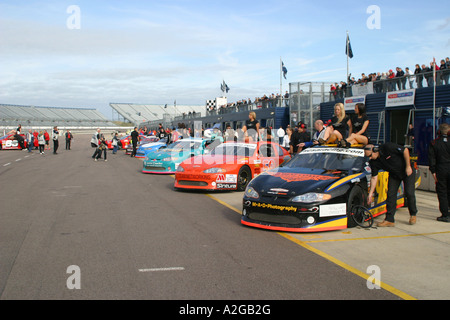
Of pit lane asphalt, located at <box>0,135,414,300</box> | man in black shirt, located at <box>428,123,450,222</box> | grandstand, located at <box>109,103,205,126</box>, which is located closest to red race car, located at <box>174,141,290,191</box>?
pit lane asphalt, located at <box>0,135,414,300</box>

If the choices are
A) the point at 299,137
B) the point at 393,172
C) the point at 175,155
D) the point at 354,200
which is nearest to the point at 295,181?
the point at 354,200

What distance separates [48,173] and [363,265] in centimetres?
1346

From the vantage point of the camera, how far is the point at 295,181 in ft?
23.4

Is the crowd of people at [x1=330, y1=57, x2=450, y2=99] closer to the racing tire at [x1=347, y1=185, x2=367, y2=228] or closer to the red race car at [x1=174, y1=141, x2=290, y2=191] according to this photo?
the red race car at [x1=174, y1=141, x2=290, y2=191]

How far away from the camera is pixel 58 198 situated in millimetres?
10117

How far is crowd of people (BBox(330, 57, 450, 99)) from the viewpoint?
1573 centimetres

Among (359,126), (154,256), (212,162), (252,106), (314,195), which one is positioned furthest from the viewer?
(252,106)

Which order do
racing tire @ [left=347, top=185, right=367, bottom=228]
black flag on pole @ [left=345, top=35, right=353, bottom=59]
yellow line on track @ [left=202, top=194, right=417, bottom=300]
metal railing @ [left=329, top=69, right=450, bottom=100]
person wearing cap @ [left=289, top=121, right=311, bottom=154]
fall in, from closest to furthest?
yellow line on track @ [left=202, top=194, right=417, bottom=300]
racing tire @ [left=347, top=185, right=367, bottom=228]
person wearing cap @ [left=289, top=121, right=311, bottom=154]
metal railing @ [left=329, top=69, right=450, bottom=100]
black flag on pole @ [left=345, top=35, right=353, bottom=59]

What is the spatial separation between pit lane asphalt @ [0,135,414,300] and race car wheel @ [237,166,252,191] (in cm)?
149

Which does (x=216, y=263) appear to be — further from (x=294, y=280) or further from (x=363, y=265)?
(x=363, y=265)

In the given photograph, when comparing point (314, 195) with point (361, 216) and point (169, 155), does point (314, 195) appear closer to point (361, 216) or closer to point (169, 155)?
point (361, 216)

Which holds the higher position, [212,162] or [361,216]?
[212,162]

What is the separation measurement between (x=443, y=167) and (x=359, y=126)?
1876mm
